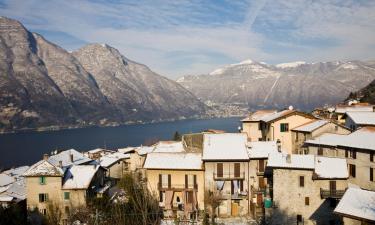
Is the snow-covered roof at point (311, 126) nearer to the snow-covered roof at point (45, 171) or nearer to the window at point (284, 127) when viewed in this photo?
the window at point (284, 127)

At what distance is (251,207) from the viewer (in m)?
52.8

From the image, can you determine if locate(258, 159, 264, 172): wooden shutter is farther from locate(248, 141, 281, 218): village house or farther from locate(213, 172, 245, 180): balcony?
locate(213, 172, 245, 180): balcony

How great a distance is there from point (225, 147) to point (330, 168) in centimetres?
1481

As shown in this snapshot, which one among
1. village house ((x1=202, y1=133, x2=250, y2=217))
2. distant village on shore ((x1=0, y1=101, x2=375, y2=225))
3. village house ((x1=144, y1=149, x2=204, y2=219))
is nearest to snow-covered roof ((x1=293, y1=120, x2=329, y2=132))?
distant village on shore ((x1=0, y1=101, x2=375, y2=225))

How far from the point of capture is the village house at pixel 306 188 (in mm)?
44125

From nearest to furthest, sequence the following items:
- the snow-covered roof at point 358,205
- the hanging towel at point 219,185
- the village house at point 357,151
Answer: the snow-covered roof at point 358,205 → the village house at point 357,151 → the hanging towel at point 219,185

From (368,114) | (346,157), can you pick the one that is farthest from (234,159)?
(368,114)

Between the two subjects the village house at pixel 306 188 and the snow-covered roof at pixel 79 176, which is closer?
the village house at pixel 306 188

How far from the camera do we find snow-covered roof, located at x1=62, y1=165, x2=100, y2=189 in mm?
53281

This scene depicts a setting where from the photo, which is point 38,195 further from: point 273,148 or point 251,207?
point 273,148

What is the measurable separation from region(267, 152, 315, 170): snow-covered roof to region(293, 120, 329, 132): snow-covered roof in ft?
46.0

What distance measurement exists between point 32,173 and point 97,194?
9.13 metres

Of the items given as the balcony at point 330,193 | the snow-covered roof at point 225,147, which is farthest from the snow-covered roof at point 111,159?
the balcony at point 330,193

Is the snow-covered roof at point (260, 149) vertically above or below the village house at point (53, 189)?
above
